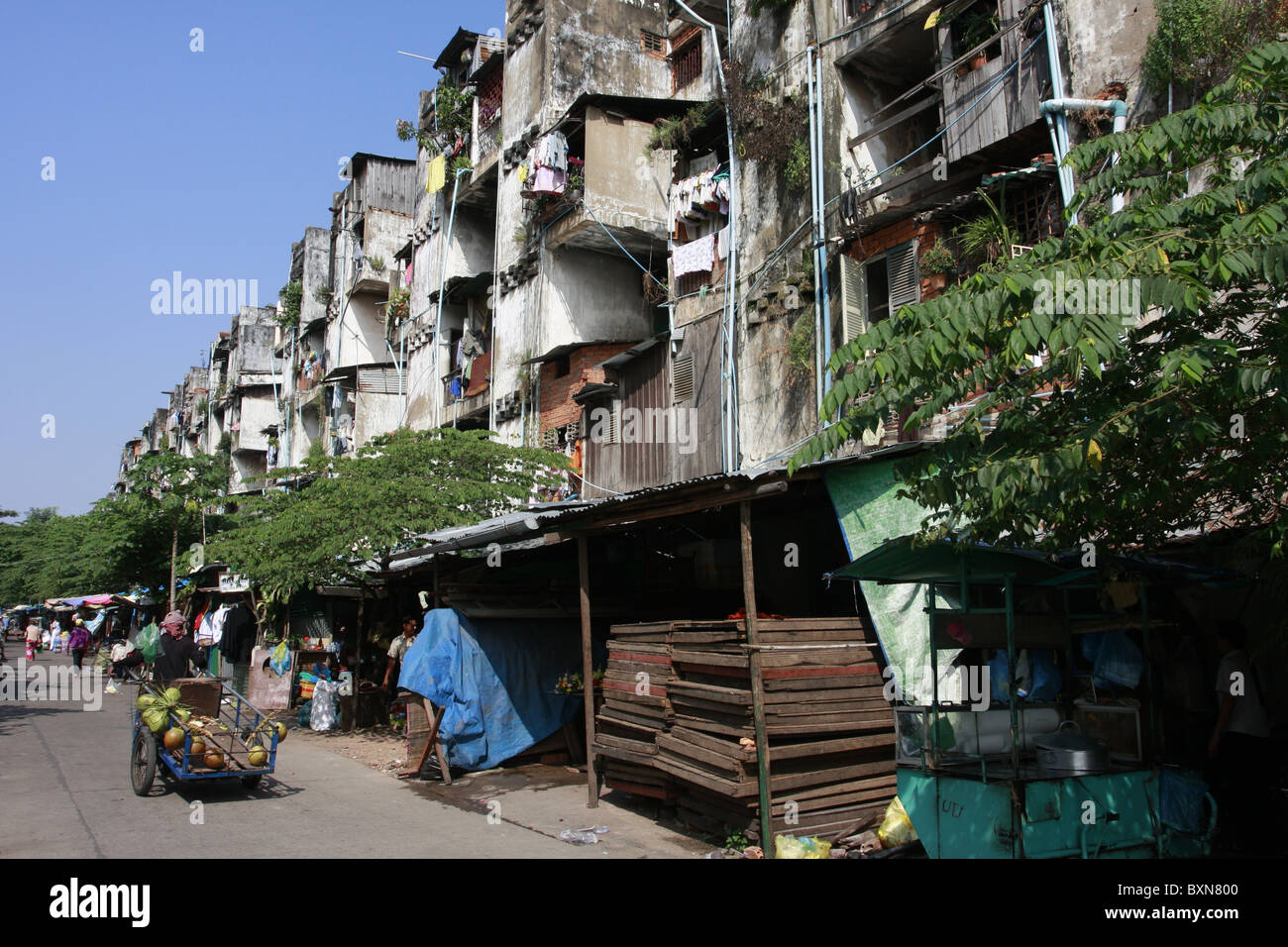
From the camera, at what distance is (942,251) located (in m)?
13.6

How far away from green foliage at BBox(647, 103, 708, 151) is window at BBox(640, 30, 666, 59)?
4.70 meters

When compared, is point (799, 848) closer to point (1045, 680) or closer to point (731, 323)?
point (1045, 680)

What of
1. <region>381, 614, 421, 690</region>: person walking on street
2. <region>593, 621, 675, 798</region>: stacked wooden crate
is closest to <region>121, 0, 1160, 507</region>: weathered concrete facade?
<region>593, 621, 675, 798</region>: stacked wooden crate

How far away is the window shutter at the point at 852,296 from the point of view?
15039 millimetres

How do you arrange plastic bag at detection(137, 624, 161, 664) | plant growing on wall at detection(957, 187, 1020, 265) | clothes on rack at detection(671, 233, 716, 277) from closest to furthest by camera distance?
1. plant growing on wall at detection(957, 187, 1020, 265)
2. clothes on rack at detection(671, 233, 716, 277)
3. plastic bag at detection(137, 624, 161, 664)

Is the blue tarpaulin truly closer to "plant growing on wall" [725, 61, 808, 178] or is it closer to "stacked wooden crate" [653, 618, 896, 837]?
"stacked wooden crate" [653, 618, 896, 837]

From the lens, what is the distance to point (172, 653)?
44.9 feet

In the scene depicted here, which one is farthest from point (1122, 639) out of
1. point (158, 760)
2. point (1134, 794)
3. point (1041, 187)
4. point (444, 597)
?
point (158, 760)

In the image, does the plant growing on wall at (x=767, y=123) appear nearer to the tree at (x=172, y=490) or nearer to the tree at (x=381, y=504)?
the tree at (x=381, y=504)

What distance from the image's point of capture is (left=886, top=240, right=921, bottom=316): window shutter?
1430 centimetres

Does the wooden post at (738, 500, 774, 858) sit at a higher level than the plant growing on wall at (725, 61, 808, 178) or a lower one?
lower

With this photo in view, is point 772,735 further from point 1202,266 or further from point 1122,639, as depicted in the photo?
point 1202,266

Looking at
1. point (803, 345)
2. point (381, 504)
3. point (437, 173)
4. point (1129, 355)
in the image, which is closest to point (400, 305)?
point (437, 173)

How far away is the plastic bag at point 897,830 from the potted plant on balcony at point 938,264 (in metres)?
8.24
